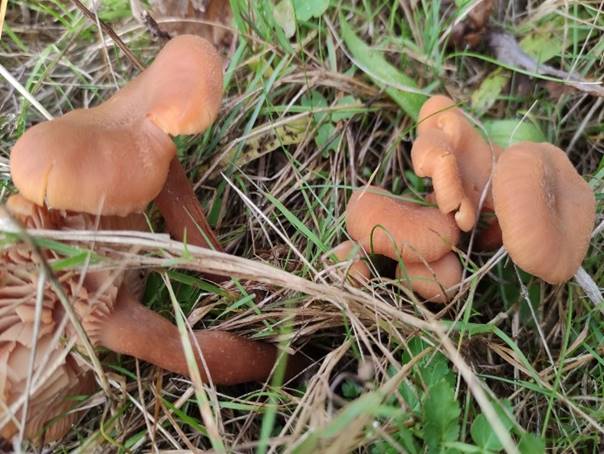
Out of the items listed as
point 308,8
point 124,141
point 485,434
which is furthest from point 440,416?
point 308,8

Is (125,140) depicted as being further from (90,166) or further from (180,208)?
(180,208)

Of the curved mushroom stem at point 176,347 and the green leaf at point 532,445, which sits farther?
the curved mushroom stem at point 176,347

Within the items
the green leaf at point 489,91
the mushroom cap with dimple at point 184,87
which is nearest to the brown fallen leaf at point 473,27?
the green leaf at point 489,91

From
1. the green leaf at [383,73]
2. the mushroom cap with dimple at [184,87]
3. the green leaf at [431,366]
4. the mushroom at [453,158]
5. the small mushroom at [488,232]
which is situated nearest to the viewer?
the mushroom cap with dimple at [184,87]

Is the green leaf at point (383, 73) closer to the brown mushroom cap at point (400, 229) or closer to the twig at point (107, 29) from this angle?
the brown mushroom cap at point (400, 229)

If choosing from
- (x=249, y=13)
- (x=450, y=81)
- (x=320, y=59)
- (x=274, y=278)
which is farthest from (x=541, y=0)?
(x=274, y=278)

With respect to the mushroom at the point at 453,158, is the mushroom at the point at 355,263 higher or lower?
lower
